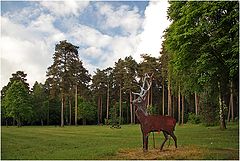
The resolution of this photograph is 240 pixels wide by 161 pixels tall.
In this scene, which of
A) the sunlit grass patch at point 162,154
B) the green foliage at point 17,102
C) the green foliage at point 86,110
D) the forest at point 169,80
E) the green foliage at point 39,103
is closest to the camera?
the sunlit grass patch at point 162,154

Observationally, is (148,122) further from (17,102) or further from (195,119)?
(17,102)

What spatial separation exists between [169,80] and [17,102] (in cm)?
2665

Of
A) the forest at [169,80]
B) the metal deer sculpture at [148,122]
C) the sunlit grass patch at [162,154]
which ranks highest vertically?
the forest at [169,80]

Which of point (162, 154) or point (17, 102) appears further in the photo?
point (17, 102)

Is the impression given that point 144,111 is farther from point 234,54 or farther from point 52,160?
point 234,54

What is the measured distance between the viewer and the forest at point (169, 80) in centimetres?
1712

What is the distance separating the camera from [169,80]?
33.4m

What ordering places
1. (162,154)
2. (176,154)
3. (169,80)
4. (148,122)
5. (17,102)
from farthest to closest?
(17,102) < (169,80) < (148,122) < (162,154) < (176,154)

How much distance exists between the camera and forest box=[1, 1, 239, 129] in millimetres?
17125

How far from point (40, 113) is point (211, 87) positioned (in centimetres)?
4196

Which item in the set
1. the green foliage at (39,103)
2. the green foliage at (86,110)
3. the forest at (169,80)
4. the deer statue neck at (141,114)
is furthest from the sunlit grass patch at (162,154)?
the green foliage at (86,110)

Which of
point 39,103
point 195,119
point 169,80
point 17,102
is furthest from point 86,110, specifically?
point 169,80

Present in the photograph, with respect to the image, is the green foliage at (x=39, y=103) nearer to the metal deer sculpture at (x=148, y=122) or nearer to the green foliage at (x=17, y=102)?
the green foliage at (x=17, y=102)

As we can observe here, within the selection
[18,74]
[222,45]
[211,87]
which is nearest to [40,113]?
[18,74]
